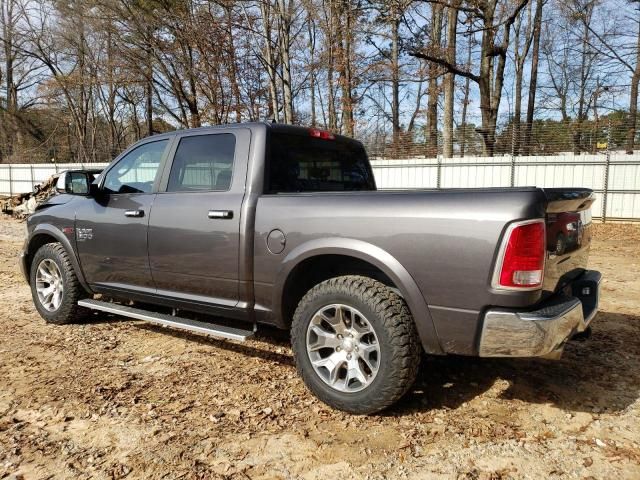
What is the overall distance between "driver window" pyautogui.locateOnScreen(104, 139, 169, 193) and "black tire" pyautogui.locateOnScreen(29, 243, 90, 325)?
0.88 m

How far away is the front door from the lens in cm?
409

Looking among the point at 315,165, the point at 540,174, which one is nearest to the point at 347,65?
the point at 540,174

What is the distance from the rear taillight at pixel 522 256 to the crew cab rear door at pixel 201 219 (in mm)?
1794

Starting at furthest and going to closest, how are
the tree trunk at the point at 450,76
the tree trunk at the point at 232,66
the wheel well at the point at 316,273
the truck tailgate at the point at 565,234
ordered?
the tree trunk at the point at 450,76
the tree trunk at the point at 232,66
the wheel well at the point at 316,273
the truck tailgate at the point at 565,234

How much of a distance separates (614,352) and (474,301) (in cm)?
228

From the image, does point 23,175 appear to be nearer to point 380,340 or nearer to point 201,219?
point 201,219

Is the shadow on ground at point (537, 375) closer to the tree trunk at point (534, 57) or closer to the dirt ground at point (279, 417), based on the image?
the dirt ground at point (279, 417)

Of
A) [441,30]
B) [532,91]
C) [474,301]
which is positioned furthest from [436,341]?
[532,91]

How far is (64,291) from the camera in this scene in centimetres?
479

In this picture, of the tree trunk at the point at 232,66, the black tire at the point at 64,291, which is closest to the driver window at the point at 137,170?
the black tire at the point at 64,291

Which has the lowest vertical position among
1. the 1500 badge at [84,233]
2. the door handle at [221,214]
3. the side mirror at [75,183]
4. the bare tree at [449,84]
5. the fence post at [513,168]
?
the 1500 badge at [84,233]

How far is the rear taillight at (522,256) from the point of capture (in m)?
2.48

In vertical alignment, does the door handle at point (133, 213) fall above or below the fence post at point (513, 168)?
below

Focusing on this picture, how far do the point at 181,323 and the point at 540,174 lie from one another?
1386cm
